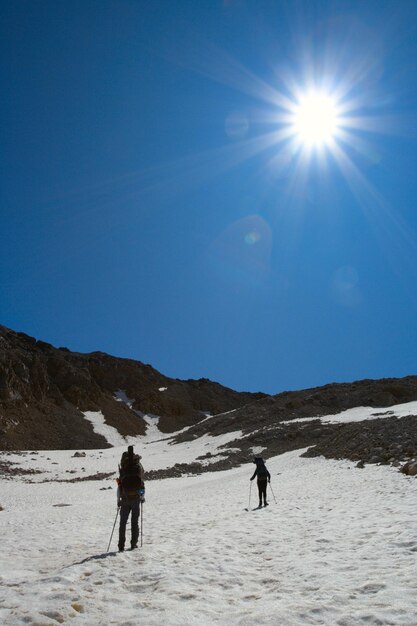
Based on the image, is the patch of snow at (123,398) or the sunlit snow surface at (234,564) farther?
the patch of snow at (123,398)

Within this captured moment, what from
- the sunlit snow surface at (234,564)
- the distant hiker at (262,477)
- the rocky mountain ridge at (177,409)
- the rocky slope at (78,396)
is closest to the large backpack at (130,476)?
the sunlit snow surface at (234,564)

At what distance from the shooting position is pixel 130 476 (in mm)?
10375

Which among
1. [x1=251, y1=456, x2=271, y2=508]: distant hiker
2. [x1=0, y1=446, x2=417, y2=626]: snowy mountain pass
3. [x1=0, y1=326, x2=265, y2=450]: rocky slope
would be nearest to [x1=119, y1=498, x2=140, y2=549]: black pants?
[x1=0, y1=446, x2=417, y2=626]: snowy mountain pass

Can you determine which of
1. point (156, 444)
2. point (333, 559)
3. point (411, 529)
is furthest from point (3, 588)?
point (156, 444)

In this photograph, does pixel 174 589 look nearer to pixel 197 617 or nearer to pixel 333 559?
pixel 197 617

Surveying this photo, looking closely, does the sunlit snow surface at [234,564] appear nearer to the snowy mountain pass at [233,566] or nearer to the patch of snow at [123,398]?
the snowy mountain pass at [233,566]

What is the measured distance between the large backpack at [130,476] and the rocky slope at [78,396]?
211 feet

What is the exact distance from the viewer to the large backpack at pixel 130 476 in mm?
10266

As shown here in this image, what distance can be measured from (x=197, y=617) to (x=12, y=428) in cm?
7723

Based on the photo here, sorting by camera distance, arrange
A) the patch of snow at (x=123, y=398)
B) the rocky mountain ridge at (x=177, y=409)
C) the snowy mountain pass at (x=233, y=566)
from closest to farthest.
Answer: the snowy mountain pass at (x=233, y=566) < the rocky mountain ridge at (x=177, y=409) < the patch of snow at (x=123, y=398)

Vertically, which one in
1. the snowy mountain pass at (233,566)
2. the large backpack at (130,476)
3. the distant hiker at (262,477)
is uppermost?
the large backpack at (130,476)

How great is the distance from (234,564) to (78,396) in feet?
311

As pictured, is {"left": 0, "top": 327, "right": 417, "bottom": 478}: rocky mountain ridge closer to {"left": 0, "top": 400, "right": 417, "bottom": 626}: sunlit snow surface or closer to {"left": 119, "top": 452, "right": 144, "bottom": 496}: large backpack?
{"left": 0, "top": 400, "right": 417, "bottom": 626}: sunlit snow surface

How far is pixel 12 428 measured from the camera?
7169 cm
